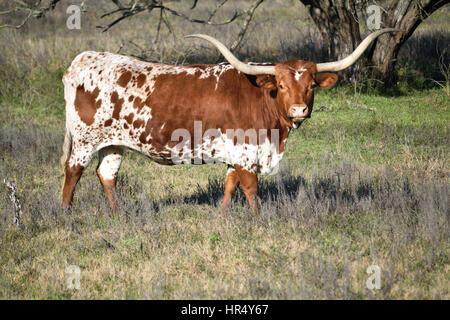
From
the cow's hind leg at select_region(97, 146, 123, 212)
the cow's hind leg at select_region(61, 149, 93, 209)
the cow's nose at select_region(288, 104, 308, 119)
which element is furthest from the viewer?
the cow's hind leg at select_region(97, 146, 123, 212)

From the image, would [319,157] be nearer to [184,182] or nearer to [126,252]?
[184,182]

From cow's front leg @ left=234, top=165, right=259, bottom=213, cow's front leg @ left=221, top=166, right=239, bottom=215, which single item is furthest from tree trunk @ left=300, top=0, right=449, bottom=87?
cow's front leg @ left=234, top=165, right=259, bottom=213

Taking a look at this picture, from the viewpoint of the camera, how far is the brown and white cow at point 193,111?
5188mm

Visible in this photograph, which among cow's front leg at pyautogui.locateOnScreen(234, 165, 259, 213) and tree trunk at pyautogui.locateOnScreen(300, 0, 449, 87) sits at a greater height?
tree trunk at pyautogui.locateOnScreen(300, 0, 449, 87)

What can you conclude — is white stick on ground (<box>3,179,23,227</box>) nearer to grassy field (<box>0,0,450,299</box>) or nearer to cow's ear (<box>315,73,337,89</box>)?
grassy field (<box>0,0,450,299</box>)

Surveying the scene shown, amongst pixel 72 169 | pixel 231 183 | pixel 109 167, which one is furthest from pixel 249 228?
pixel 72 169

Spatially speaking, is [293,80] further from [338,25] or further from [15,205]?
[338,25]

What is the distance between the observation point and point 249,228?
500cm

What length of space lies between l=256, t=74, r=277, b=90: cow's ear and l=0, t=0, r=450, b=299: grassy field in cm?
98

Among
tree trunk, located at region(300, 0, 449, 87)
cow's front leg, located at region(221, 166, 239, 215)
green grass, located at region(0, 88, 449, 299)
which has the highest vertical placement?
tree trunk, located at region(300, 0, 449, 87)

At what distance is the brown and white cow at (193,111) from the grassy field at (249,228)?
48cm

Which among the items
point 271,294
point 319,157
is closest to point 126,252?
point 271,294

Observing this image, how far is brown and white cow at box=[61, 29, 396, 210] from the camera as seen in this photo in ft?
17.0

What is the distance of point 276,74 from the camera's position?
501cm
